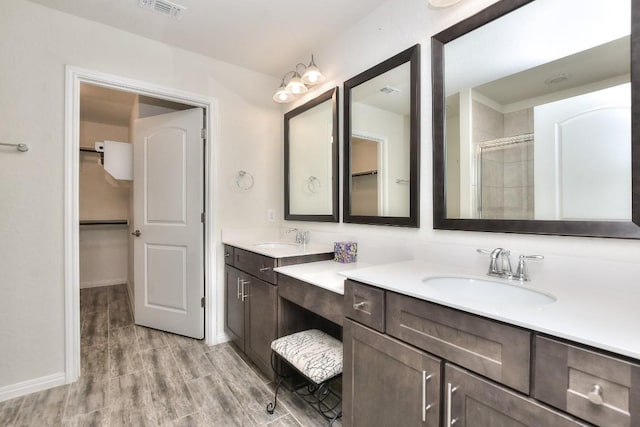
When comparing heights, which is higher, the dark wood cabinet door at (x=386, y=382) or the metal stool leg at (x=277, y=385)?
the dark wood cabinet door at (x=386, y=382)

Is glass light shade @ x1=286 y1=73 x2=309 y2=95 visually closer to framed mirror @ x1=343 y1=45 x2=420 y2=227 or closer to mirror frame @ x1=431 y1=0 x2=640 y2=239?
framed mirror @ x1=343 y1=45 x2=420 y2=227

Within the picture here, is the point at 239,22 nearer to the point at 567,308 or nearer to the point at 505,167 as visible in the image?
the point at 505,167

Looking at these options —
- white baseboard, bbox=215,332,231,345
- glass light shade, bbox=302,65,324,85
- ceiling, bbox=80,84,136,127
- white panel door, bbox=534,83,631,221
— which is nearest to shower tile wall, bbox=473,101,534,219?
white panel door, bbox=534,83,631,221

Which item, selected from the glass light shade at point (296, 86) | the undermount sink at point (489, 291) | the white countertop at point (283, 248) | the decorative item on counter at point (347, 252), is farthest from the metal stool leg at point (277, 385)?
the glass light shade at point (296, 86)

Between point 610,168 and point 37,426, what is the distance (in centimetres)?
287

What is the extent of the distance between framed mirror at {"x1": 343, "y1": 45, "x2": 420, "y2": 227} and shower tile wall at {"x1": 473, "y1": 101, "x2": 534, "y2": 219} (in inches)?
13.2

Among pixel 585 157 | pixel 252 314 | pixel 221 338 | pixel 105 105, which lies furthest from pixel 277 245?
pixel 105 105

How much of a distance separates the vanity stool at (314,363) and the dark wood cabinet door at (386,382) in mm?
139

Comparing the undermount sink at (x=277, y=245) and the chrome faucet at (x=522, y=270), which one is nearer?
the chrome faucet at (x=522, y=270)

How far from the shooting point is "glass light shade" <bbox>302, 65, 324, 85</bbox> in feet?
7.10

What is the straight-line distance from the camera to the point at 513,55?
51.4 inches

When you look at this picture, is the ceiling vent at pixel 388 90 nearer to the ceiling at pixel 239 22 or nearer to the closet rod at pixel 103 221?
the ceiling at pixel 239 22

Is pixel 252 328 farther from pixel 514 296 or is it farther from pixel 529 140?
pixel 529 140

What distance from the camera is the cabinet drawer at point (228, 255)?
2436mm
